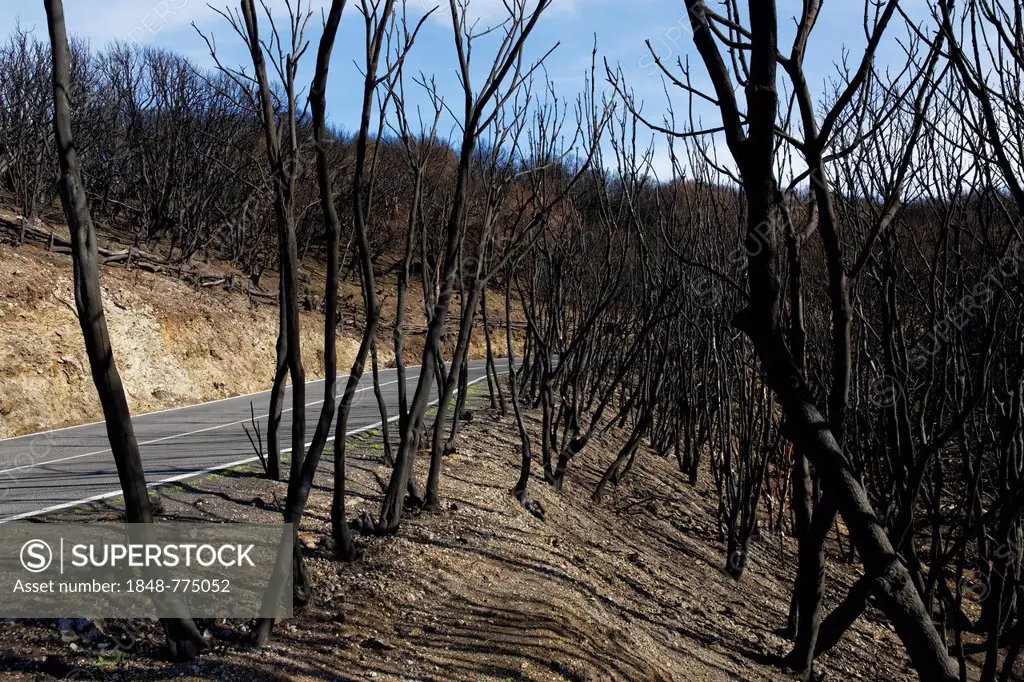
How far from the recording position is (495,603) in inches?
191

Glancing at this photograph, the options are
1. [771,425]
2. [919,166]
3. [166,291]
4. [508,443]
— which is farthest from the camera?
[166,291]

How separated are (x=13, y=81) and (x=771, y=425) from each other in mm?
18272

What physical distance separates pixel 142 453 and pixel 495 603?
4965mm

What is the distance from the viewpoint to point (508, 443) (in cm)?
952

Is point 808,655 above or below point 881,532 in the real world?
below

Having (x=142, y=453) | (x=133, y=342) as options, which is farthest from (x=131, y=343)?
(x=142, y=453)

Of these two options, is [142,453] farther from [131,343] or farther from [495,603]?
[131,343]

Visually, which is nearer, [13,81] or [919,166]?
[919,166]

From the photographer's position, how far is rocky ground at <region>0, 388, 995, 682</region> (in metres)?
3.60

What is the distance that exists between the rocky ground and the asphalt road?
2.32 feet

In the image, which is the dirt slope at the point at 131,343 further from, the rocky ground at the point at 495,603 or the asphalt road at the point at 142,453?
the rocky ground at the point at 495,603

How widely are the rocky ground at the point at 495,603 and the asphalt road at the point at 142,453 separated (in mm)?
708

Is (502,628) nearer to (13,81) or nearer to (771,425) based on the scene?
(771,425)

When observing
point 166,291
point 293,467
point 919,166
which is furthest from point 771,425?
point 166,291
